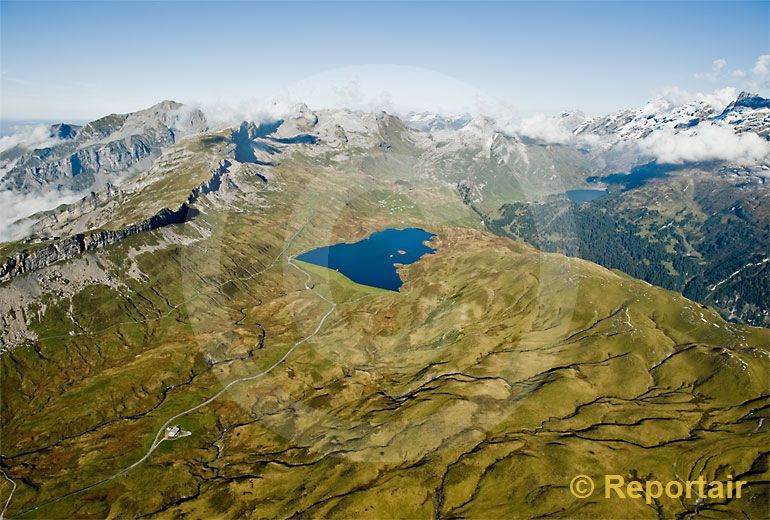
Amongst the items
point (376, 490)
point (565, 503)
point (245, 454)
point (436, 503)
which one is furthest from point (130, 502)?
point (565, 503)

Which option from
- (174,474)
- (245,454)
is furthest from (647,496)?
(174,474)

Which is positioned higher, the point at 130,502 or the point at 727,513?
the point at 727,513

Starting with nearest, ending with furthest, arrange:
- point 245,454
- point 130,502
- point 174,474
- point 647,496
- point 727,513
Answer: point 727,513, point 647,496, point 130,502, point 174,474, point 245,454

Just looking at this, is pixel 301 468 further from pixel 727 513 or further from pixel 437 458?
pixel 727 513

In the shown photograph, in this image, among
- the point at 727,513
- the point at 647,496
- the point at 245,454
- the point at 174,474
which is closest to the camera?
the point at 727,513

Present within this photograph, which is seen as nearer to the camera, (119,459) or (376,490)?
(376,490)

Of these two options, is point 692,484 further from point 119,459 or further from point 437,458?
point 119,459

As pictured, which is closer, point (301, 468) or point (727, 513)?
point (727, 513)

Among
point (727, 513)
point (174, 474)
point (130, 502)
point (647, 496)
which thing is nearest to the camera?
point (727, 513)

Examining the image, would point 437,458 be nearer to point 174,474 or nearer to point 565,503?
point 565,503
